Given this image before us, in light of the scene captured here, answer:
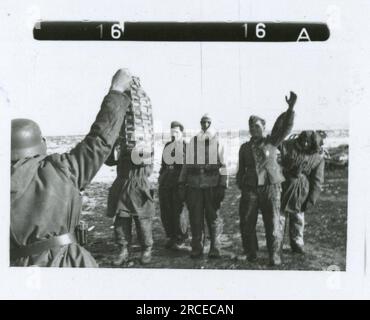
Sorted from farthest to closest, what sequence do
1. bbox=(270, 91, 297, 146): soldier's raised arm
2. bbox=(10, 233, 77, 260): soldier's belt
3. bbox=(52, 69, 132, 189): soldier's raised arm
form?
1. bbox=(270, 91, 297, 146): soldier's raised arm
2. bbox=(52, 69, 132, 189): soldier's raised arm
3. bbox=(10, 233, 77, 260): soldier's belt

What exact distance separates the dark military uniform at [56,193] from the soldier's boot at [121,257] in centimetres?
24

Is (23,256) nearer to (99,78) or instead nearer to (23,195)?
(23,195)

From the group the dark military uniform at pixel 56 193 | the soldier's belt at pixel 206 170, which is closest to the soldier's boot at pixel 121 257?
the dark military uniform at pixel 56 193

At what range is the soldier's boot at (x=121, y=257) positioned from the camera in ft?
15.5

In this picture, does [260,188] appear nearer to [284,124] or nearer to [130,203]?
[284,124]

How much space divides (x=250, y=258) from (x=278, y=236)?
0.88 ft

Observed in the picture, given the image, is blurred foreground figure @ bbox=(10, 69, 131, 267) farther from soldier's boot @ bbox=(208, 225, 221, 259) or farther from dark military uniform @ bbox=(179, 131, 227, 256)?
soldier's boot @ bbox=(208, 225, 221, 259)

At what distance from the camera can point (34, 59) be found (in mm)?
Answer: 4762

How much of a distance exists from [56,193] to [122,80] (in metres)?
0.98

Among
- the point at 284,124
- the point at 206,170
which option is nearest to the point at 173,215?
the point at 206,170

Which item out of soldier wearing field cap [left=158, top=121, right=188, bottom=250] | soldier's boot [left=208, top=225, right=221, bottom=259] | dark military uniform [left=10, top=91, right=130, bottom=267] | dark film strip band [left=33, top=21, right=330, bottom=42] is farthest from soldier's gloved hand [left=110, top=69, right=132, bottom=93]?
soldier's boot [left=208, top=225, right=221, bottom=259]

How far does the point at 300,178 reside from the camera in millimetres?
4754

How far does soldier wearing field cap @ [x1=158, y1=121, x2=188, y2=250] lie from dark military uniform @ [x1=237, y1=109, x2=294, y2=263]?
450 millimetres

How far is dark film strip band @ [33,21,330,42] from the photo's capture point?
15.4 ft
